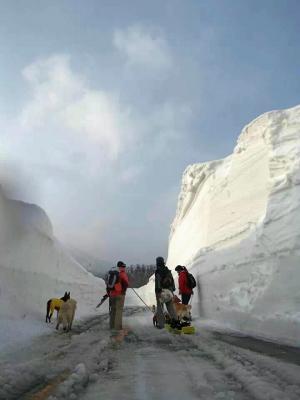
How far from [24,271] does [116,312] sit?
14.6 feet

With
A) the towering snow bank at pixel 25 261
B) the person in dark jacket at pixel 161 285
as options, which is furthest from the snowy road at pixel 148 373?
the towering snow bank at pixel 25 261

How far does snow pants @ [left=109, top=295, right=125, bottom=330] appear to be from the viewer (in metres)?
11.2

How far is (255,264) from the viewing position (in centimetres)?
1184

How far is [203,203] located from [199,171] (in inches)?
178

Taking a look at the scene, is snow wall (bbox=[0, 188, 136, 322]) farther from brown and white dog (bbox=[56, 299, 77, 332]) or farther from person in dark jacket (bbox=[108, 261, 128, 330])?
person in dark jacket (bbox=[108, 261, 128, 330])

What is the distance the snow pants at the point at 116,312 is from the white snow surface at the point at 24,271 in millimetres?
1795

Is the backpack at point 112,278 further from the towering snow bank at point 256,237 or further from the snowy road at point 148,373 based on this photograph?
the snowy road at point 148,373

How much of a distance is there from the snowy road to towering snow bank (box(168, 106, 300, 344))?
3.20 meters

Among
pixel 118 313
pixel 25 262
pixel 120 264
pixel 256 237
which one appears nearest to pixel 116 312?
pixel 118 313

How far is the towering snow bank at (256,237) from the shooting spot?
9.98 metres

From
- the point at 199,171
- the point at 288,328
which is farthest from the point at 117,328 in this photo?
the point at 199,171

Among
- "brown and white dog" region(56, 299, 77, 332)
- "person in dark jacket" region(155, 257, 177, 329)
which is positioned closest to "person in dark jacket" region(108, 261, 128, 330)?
"person in dark jacket" region(155, 257, 177, 329)

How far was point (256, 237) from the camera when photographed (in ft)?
42.0

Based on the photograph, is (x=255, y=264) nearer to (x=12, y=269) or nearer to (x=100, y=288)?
(x=12, y=269)
